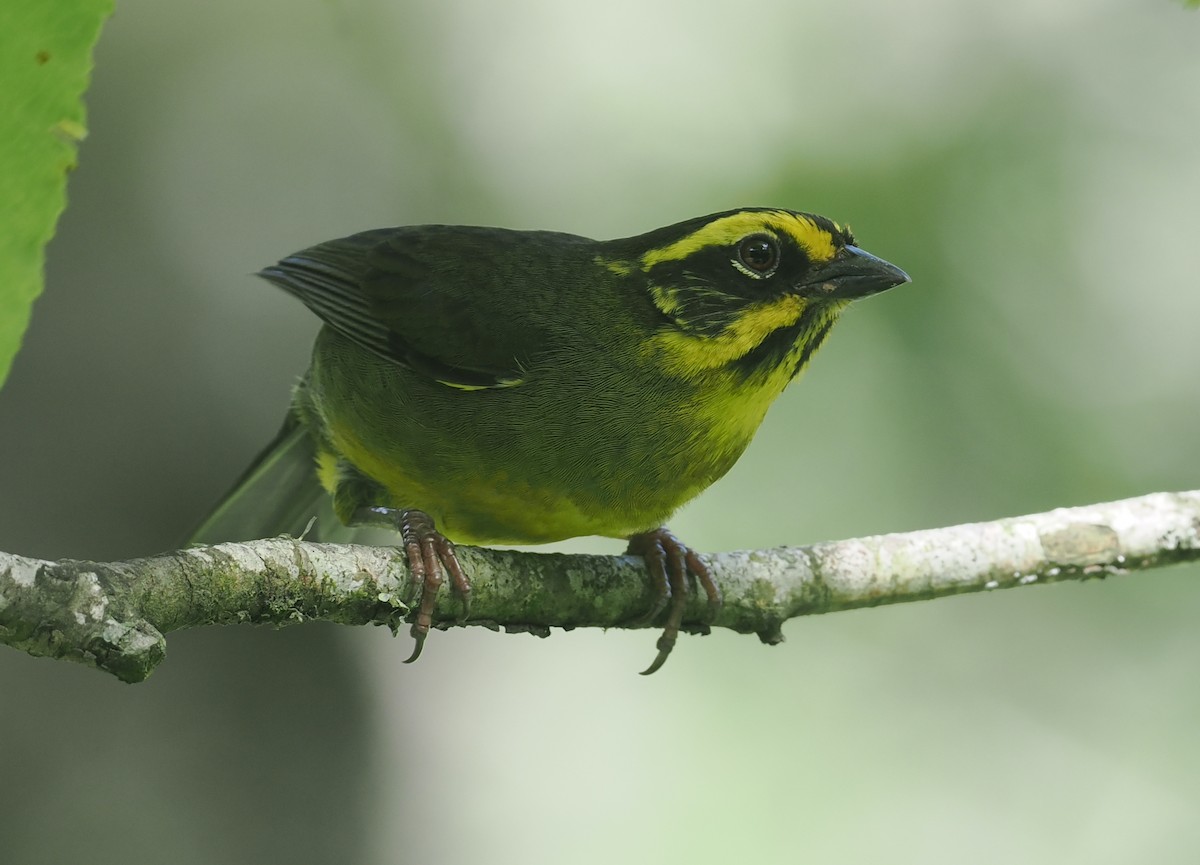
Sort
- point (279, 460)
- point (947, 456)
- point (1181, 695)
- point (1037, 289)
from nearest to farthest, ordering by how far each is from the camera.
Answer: point (279, 460)
point (1181, 695)
point (947, 456)
point (1037, 289)

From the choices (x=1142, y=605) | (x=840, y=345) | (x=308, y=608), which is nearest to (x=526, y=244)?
(x=308, y=608)

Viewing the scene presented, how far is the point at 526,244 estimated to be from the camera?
464 centimetres

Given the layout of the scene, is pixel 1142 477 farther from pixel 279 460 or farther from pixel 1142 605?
pixel 279 460

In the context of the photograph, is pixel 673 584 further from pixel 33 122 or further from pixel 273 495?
pixel 33 122

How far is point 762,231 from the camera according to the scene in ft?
13.2

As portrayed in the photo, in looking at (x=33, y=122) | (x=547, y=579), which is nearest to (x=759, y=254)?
(x=547, y=579)

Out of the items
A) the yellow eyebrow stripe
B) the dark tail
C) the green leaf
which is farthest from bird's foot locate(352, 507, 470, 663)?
the green leaf

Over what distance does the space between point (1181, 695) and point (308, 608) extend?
5229mm

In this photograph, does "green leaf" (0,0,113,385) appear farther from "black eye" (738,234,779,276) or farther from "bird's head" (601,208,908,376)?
"black eye" (738,234,779,276)

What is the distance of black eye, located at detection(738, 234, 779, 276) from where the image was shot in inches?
159

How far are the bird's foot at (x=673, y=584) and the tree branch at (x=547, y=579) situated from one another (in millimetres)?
41

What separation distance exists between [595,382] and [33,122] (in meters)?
3.25

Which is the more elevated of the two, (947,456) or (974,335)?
(974,335)

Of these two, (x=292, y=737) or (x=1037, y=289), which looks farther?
(x=1037, y=289)
